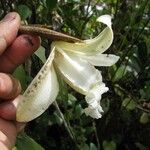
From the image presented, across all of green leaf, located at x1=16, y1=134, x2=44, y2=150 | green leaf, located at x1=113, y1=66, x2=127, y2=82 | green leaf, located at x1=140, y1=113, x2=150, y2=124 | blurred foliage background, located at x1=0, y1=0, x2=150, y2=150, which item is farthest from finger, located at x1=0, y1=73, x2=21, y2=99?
green leaf, located at x1=140, y1=113, x2=150, y2=124

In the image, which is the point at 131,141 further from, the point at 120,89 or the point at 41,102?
the point at 41,102

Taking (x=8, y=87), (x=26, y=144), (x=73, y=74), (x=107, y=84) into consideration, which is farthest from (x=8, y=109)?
(x=107, y=84)

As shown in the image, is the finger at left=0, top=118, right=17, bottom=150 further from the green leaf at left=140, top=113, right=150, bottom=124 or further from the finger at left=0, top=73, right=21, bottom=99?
the green leaf at left=140, top=113, right=150, bottom=124

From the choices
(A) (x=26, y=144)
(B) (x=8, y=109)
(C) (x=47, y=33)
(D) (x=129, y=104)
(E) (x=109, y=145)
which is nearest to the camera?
(C) (x=47, y=33)

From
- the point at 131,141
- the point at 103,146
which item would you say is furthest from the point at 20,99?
the point at 131,141

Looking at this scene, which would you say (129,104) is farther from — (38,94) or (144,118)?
(38,94)

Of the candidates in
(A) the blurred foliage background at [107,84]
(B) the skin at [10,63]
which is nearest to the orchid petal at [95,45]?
(B) the skin at [10,63]
